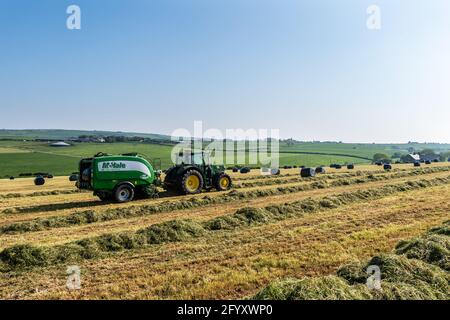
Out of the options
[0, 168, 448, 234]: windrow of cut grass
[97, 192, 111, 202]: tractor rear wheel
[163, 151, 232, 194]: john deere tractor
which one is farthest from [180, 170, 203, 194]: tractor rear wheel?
[97, 192, 111, 202]: tractor rear wheel

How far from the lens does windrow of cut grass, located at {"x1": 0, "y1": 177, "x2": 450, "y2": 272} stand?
9344mm

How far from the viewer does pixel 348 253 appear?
9.43m

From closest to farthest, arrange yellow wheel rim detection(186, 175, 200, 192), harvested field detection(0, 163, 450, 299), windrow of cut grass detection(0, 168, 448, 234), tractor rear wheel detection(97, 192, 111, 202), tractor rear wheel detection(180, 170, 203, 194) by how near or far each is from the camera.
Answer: harvested field detection(0, 163, 450, 299) → windrow of cut grass detection(0, 168, 448, 234) → tractor rear wheel detection(97, 192, 111, 202) → tractor rear wheel detection(180, 170, 203, 194) → yellow wheel rim detection(186, 175, 200, 192)

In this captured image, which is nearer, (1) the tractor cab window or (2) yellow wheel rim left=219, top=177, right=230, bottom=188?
(1) the tractor cab window

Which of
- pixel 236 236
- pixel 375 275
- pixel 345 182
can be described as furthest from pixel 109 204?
pixel 345 182

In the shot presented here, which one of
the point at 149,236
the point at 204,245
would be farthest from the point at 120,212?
the point at 204,245

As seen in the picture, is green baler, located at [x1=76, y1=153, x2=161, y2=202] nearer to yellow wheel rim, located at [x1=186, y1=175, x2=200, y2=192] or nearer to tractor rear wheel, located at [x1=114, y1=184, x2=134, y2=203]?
tractor rear wheel, located at [x1=114, y1=184, x2=134, y2=203]

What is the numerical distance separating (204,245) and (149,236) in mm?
1733

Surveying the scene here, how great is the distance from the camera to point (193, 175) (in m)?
21.8

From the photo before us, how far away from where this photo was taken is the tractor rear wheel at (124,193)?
749 inches

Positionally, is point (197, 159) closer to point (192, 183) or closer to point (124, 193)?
point (192, 183)

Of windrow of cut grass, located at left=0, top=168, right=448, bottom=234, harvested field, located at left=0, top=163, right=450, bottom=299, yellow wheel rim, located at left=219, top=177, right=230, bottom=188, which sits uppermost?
yellow wheel rim, located at left=219, top=177, right=230, bottom=188

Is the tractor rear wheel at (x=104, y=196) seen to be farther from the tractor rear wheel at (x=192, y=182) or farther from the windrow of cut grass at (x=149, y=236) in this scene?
the windrow of cut grass at (x=149, y=236)

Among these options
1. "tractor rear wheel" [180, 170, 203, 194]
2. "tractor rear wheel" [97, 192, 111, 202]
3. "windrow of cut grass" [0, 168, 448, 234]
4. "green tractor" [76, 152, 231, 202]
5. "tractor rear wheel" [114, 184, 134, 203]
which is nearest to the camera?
"windrow of cut grass" [0, 168, 448, 234]
